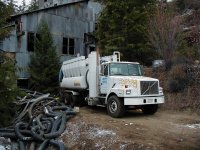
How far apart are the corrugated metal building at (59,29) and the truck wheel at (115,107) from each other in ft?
38.1

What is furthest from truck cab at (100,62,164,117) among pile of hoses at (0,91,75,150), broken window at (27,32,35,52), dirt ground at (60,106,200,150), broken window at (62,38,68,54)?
broken window at (62,38,68,54)

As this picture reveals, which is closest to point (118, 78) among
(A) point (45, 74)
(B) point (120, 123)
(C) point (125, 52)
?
(B) point (120, 123)

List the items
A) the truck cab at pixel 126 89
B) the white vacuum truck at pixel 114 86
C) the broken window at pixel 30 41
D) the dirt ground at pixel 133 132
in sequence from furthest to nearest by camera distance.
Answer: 1. the broken window at pixel 30 41
2. the white vacuum truck at pixel 114 86
3. the truck cab at pixel 126 89
4. the dirt ground at pixel 133 132

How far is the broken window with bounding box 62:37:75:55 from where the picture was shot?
3041 cm

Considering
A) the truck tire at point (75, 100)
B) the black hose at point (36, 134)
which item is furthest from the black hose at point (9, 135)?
the truck tire at point (75, 100)

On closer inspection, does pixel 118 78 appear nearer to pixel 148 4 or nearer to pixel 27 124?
pixel 27 124

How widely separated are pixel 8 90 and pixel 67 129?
117 inches

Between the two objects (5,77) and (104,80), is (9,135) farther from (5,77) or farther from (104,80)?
(104,80)

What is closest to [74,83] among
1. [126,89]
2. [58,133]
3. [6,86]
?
[126,89]

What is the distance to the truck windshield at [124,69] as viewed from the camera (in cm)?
1623

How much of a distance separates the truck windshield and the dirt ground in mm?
2000

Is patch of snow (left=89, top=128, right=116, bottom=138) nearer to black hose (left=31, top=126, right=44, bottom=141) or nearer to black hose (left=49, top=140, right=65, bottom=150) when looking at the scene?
black hose (left=49, top=140, right=65, bottom=150)

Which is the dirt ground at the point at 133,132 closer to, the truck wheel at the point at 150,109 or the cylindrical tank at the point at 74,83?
the truck wheel at the point at 150,109

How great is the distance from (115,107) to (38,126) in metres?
3.56
